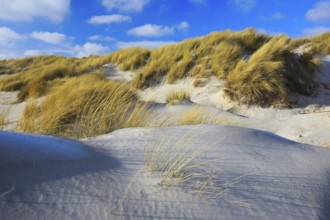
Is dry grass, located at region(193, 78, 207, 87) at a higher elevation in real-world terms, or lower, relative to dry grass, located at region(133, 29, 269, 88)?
lower

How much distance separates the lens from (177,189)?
5.65 ft

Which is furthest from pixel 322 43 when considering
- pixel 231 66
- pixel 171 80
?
pixel 171 80

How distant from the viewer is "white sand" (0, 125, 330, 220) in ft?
4.87

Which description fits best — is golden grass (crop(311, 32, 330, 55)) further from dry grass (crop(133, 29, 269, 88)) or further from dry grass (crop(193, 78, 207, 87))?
dry grass (crop(193, 78, 207, 87))

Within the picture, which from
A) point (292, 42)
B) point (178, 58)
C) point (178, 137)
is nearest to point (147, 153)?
point (178, 137)

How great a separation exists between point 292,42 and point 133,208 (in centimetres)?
1007

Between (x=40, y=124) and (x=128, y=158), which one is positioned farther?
(x=40, y=124)

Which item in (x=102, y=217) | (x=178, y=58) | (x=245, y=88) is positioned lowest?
(x=102, y=217)

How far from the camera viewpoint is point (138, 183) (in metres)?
1.75

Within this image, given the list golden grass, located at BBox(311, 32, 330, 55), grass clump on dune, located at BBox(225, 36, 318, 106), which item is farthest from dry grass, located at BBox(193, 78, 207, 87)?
golden grass, located at BBox(311, 32, 330, 55)

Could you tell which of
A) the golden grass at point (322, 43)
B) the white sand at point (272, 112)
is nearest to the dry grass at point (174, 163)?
the white sand at point (272, 112)

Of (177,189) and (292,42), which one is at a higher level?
(292,42)

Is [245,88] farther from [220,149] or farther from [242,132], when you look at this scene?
[220,149]

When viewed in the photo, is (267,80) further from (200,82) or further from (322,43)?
(322,43)
